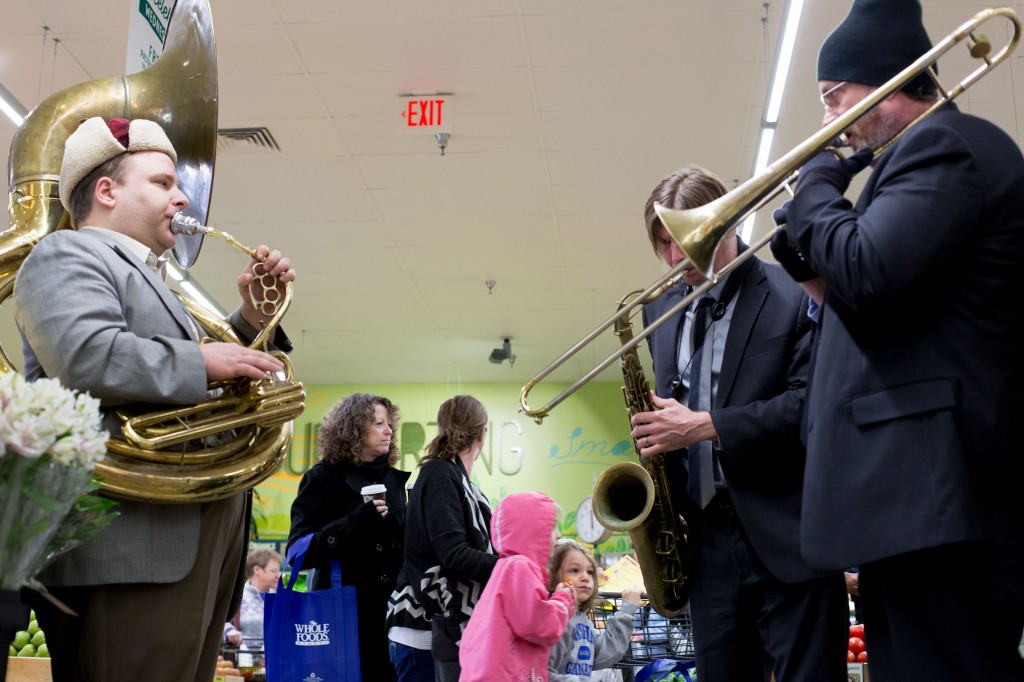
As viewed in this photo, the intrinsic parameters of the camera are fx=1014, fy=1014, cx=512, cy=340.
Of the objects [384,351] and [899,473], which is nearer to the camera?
[899,473]

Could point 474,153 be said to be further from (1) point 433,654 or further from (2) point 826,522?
(2) point 826,522

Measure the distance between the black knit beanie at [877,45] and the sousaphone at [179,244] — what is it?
134cm

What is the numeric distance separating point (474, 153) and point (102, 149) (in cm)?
502

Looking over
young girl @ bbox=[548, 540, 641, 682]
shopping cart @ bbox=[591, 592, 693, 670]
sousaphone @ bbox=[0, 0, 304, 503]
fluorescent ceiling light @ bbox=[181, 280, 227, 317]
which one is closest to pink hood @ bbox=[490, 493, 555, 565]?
young girl @ bbox=[548, 540, 641, 682]

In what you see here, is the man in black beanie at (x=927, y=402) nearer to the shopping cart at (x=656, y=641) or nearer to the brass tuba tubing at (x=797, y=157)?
the brass tuba tubing at (x=797, y=157)

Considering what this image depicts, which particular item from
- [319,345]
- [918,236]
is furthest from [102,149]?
[319,345]

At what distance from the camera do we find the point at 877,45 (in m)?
2.01

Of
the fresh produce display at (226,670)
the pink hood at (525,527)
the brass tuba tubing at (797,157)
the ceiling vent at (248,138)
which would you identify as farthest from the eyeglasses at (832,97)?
the ceiling vent at (248,138)

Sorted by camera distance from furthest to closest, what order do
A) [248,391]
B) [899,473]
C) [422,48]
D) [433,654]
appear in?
[422,48] → [433,654] → [248,391] → [899,473]

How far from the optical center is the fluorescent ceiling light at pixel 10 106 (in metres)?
6.48

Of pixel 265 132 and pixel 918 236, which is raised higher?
pixel 265 132

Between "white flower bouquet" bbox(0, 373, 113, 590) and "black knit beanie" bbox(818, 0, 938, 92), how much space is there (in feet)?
5.07

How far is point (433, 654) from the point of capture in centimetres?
360

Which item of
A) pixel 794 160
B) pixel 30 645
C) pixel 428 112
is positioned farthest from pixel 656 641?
pixel 428 112
